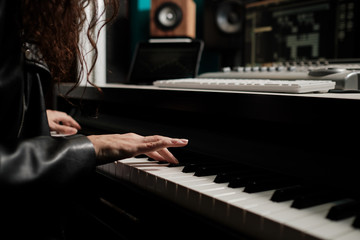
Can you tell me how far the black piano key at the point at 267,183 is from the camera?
2.37ft

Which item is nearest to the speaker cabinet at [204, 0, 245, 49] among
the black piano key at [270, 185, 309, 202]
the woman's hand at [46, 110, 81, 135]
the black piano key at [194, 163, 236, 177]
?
the woman's hand at [46, 110, 81, 135]

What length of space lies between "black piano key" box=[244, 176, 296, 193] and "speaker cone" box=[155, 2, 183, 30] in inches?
60.2

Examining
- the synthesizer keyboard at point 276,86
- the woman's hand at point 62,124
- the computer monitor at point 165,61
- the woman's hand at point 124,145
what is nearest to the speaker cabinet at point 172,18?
the computer monitor at point 165,61

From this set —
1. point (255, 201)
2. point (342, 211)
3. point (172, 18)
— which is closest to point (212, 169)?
point (255, 201)

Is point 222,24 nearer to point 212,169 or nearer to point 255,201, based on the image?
point 212,169

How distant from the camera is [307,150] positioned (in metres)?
0.86

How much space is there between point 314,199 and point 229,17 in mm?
1665

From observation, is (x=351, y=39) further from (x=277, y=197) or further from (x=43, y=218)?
(x=43, y=218)

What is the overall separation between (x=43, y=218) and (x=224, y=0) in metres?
1.71

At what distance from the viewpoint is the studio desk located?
2.04 feet

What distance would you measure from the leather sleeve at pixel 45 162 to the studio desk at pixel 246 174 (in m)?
0.19

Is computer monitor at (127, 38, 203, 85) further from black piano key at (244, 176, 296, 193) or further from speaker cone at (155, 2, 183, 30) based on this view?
black piano key at (244, 176, 296, 193)

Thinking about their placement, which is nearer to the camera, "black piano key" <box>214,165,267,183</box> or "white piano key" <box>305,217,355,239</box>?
"white piano key" <box>305,217,355,239</box>

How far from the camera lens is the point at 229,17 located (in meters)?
2.15
